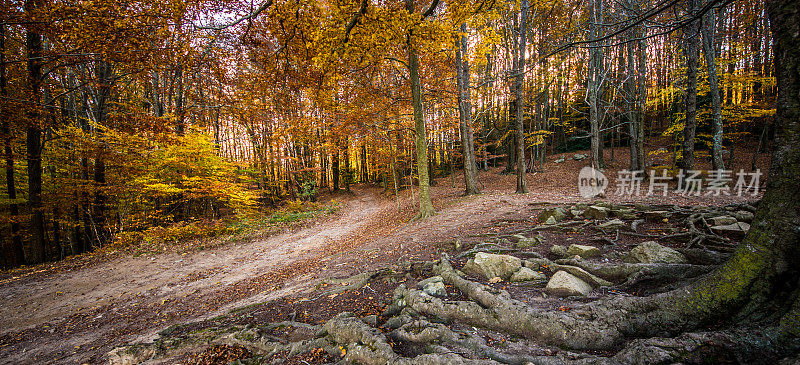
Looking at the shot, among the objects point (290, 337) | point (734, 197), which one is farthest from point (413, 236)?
point (734, 197)

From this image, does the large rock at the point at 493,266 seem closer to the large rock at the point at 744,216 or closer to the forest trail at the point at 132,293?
the forest trail at the point at 132,293

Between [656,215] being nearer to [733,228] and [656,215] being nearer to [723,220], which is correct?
[723,220]

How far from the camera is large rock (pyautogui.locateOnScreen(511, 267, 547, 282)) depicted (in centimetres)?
306

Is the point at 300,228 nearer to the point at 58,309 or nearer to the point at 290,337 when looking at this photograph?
the point at 58,309

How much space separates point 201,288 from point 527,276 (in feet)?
22.3

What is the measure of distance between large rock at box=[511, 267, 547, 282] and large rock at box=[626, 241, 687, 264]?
1127mm

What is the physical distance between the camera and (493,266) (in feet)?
11.0

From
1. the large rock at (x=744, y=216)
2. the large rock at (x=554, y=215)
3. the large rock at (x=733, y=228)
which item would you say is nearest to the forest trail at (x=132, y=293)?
the large rock at (x=554, y=215)

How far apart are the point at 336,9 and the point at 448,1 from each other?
3020 mm

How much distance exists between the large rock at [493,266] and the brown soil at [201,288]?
1.43 feet

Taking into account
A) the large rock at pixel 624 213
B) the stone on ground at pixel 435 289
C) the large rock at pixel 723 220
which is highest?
the large rock at pixel 723 220

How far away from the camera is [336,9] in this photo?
549 cm

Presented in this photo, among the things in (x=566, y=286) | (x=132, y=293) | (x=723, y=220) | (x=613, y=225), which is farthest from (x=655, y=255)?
(x=132, y=293)

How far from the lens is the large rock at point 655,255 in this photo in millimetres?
2895
